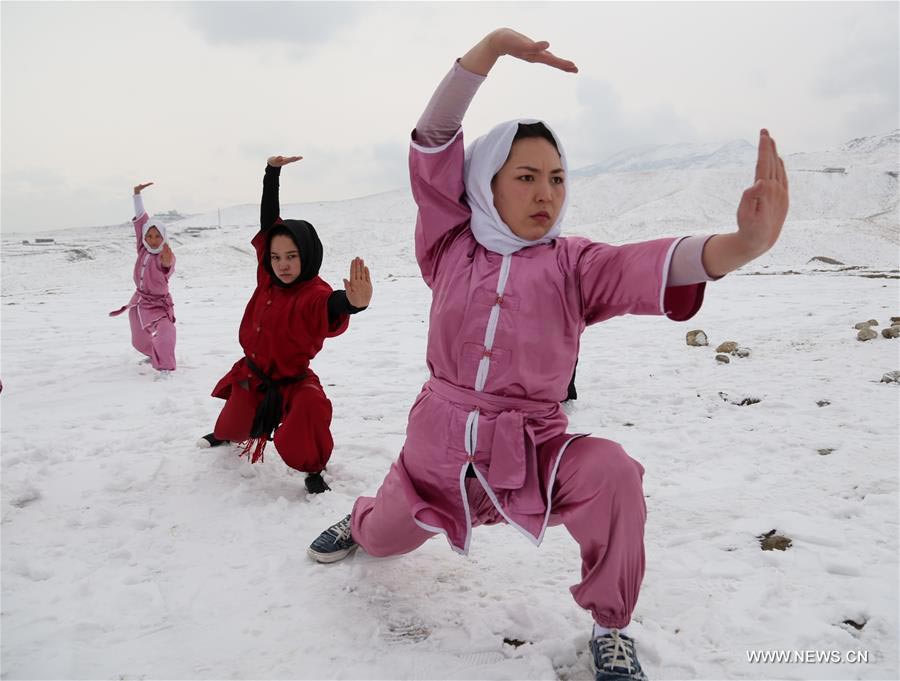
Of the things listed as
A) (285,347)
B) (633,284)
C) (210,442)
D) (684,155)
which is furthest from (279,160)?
(684,155)

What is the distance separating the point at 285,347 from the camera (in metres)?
3.67

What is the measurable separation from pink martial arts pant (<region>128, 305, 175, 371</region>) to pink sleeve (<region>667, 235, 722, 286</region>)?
19.0ft

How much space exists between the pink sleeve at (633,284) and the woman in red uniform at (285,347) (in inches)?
66.4

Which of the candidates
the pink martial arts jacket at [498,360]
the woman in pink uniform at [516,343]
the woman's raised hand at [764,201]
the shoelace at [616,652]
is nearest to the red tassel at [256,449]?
the woman in pink uniform at [516,343]

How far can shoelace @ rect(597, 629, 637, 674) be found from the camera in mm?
1956

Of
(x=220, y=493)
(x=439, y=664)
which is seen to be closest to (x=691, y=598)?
(x=439, y=664)

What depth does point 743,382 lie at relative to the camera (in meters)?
5.32

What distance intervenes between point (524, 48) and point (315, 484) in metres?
2.57

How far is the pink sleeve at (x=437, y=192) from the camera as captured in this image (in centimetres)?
225

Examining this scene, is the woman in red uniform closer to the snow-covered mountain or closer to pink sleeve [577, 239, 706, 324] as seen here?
pink sleeve [577, 239, 706, 324]

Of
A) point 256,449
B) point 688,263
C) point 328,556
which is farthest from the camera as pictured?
point 256,449

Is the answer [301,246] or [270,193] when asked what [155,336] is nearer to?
[270,193]

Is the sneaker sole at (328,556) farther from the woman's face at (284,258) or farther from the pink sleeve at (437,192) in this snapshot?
the woman's face at (284,258)

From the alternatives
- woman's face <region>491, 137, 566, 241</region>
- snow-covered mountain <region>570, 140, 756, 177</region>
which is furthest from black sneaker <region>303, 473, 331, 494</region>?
snow-covered mountain <region>570, 140, 756, 177</region>
